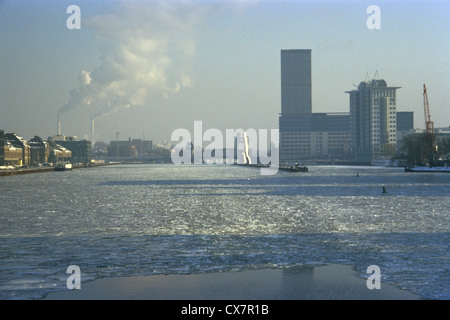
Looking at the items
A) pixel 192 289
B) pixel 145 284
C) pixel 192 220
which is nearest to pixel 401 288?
pixel 192 289

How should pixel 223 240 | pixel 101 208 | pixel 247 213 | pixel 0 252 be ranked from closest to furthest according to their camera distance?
pixel 0 252, pixel 223 240, pixel 247 213, pixel 101 208

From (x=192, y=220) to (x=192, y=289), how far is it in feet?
64.4

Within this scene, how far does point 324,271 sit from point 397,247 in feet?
21.4

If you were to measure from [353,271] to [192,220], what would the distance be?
1806 cm

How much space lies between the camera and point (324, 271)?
1903 cm

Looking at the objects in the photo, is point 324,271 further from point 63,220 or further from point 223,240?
point 63,220

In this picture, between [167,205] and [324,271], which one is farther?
[167,205]

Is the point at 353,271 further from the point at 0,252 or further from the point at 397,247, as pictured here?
the point at 0,252

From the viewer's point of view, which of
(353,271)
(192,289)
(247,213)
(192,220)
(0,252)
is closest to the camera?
(192,289)

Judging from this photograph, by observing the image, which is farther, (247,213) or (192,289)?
(247,213)
